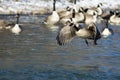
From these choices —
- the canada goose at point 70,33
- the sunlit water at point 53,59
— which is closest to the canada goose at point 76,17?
the sunlit water at point 53,59

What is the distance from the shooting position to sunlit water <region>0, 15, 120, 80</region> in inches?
653

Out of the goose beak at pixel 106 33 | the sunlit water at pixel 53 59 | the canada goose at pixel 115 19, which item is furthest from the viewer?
the canada goose at pixel 115 19

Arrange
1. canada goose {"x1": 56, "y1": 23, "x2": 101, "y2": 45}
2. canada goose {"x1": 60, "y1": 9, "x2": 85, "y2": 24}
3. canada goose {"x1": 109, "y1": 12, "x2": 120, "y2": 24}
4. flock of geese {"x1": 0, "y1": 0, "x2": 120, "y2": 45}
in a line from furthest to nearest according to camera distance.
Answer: canada goose {"x1": 109, "y1": 12, "x2": 120, "y2": 24} < canada goose {"x1": 60, "y1": 9, "x2": 85, "y2": 24} < flock of geese {"x1": 0, "y1": 0, "x2": 120, "y2": 45} < canada goose {"x1": 56, "y1": 23, "x2": 101, "y2": 45}

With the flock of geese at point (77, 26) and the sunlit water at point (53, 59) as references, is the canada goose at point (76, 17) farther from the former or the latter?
the sunlit water at point (53, 59)

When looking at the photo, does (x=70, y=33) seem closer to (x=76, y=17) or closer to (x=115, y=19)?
(x=76, y=17)

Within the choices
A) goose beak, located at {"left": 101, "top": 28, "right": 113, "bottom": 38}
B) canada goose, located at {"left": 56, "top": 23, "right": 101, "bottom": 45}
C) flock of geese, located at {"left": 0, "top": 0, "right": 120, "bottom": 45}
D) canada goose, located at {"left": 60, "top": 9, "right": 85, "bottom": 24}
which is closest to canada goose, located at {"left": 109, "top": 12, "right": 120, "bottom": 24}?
flock of geese, located at {"left": 0, "top": 0, "right": 120, "bottom": 45}

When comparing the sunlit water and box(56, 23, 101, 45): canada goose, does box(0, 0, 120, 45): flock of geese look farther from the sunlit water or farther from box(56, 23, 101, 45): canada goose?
the sunlit water

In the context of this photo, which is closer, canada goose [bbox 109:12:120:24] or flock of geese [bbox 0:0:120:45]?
flock of geese [bbox 0:0:120:45]

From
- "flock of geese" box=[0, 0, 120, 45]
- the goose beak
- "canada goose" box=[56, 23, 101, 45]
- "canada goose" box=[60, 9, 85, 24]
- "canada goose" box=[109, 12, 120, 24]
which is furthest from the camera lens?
"canada goose" box=[109, 12, 120, 24]

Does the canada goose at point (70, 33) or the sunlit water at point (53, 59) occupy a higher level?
the canada goose at point (70, 33)

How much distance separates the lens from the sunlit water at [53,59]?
1658 cm

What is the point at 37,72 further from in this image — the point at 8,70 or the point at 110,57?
the point at 110,57

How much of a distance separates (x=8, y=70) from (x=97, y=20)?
20099 mm

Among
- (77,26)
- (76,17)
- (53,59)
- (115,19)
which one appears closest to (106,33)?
(76,17)
